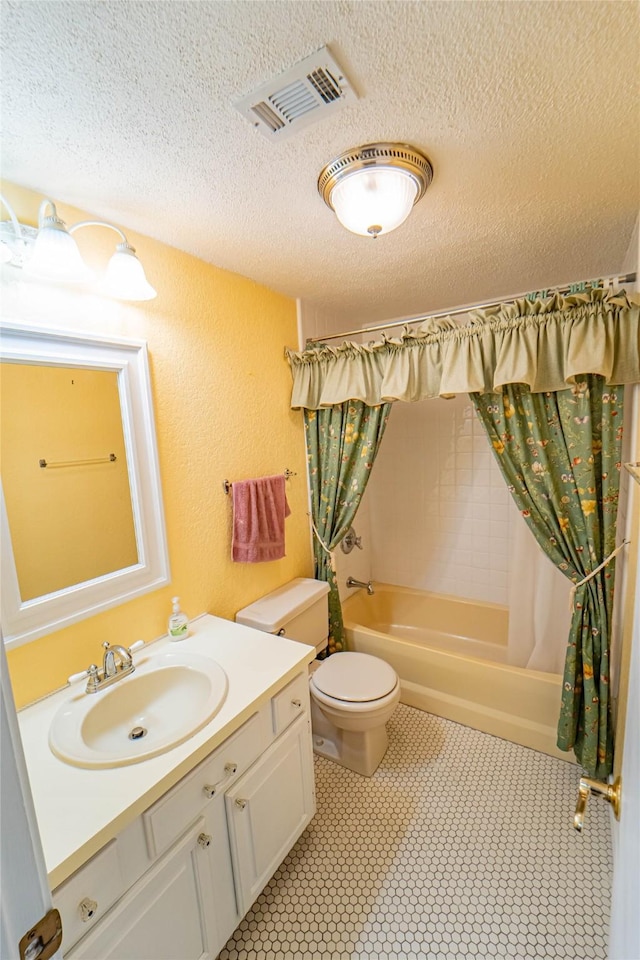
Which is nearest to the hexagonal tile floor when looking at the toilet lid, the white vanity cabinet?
the white vanity cabinet

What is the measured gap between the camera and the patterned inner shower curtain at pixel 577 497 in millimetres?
1581

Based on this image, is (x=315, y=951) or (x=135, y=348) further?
(x=135, y=348)

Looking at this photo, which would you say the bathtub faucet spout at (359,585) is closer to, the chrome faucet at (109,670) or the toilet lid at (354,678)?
the toilet lid at (354,678)

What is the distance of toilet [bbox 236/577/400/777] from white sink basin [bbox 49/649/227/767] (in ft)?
1.59

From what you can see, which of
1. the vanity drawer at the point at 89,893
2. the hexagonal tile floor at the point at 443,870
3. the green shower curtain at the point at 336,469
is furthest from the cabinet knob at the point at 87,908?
the green shower curtain at the point at 336,469

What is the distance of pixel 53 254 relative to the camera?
1049 millimetres

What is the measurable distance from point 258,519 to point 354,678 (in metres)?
0.90

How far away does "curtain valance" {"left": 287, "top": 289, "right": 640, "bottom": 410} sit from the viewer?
146cm

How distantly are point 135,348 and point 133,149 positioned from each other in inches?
22.8

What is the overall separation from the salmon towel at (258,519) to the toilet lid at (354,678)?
63 centimetres

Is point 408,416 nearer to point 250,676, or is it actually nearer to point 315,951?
point 250,676

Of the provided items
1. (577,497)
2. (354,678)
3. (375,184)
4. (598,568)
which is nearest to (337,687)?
(354,678)

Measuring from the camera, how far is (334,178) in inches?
44.8

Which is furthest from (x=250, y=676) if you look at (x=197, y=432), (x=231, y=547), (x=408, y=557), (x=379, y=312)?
(x=379, y=312)
